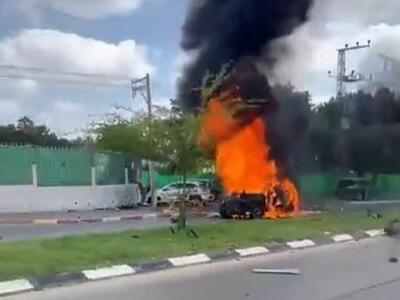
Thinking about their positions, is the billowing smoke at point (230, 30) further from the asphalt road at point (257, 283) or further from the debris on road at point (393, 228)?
the asphalt road at point (257, 283)

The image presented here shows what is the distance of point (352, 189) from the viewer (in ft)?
155

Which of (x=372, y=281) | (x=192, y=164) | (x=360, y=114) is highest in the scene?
(x=360, y=114)

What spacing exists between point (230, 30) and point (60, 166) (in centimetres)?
883

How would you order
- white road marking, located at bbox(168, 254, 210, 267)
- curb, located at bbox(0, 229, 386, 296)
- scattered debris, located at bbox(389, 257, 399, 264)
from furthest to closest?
scattered debris, located at bbox(389, 257, 399, 264) → white road marking, located at bbox(168, 254, 210, 267) → curb, located at bbox(0, 229, 386, 296)

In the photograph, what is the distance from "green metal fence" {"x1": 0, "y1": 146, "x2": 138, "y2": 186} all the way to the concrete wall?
0.83 feet

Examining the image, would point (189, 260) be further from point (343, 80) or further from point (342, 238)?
point (343, 80)

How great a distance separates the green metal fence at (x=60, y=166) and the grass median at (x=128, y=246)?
12.3 m

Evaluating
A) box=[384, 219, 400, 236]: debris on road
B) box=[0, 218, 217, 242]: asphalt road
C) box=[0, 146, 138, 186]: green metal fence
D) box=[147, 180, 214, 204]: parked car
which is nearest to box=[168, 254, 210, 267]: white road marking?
box=[0, 218, 217, 242]: asphalt road

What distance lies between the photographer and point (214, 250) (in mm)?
15492

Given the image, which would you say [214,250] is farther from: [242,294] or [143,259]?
[242,294]

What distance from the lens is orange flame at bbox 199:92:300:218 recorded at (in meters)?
29.4

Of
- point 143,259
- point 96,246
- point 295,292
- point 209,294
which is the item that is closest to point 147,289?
point 209,294

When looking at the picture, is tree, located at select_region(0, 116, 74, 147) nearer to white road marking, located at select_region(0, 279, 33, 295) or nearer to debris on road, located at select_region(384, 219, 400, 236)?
debris on road, located at select_region(384, 219, 400, 236)

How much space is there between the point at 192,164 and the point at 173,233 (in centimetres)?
469
